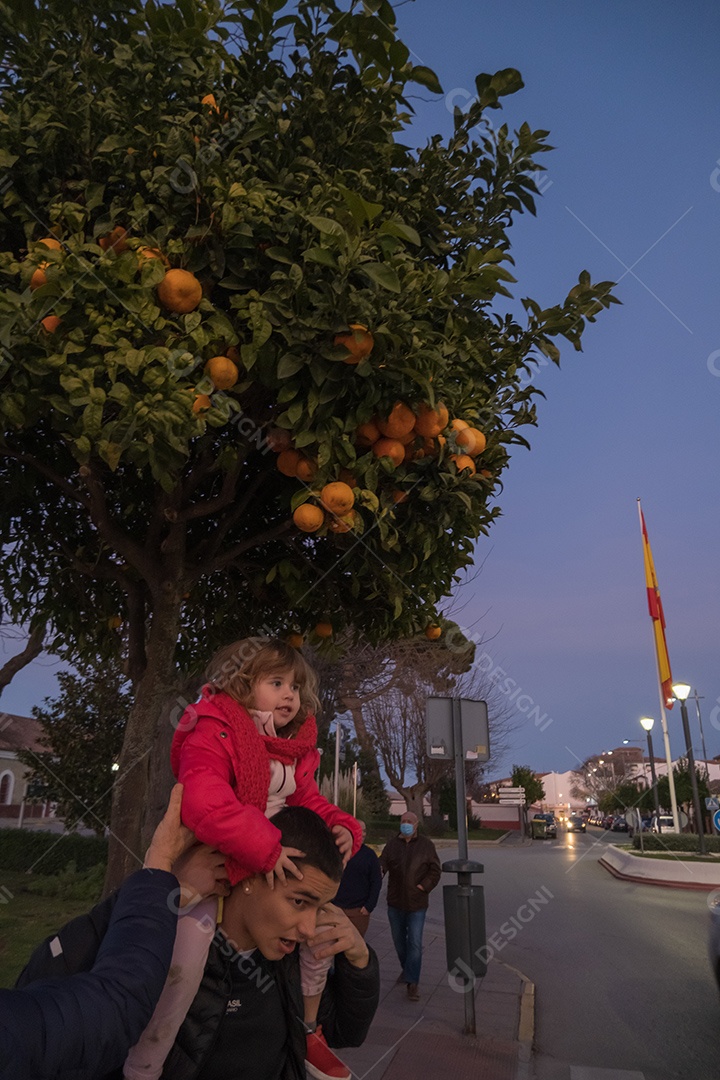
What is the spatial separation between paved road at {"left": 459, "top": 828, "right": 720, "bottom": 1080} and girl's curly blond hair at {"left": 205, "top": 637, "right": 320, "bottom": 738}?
5.06m

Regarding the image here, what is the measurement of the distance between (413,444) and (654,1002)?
25.1 feet

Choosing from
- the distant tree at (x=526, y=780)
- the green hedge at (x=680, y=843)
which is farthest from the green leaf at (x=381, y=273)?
the distant tree at (x=526, y=780)

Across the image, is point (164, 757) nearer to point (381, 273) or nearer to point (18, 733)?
point (381, 273)

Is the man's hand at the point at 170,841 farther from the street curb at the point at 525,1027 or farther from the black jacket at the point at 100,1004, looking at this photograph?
the street curb at the point at 525,1027

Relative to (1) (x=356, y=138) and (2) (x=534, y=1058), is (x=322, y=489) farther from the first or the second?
(2) (x=534, y=1058)

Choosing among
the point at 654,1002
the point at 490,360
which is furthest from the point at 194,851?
the point at 654,1002

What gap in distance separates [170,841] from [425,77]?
3.27 meters

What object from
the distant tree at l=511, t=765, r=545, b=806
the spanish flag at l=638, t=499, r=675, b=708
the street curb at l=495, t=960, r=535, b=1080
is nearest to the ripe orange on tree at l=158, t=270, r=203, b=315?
the street curb at l=495, t=960, r=535, b=1080

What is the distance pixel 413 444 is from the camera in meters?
3.25

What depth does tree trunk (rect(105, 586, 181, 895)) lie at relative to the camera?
3.46 metres

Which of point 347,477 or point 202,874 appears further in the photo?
point 347,477

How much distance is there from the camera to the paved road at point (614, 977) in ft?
20.7

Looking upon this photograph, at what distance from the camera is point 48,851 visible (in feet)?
60.9

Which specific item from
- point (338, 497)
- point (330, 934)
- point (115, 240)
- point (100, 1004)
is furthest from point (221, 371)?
point (100, 1004)
